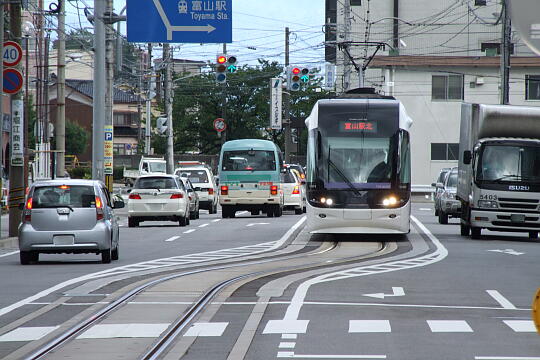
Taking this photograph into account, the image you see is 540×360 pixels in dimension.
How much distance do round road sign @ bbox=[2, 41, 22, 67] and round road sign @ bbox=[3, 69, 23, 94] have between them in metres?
0.42

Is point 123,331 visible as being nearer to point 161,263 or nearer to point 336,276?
point 336,276

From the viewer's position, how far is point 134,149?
124m

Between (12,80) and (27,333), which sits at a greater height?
(12,80)

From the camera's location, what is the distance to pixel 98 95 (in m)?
34.3

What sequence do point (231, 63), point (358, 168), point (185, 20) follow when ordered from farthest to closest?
point (231, 63) → point (185, 20) → point (358, 168)

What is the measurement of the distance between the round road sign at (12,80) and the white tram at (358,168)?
7.02m

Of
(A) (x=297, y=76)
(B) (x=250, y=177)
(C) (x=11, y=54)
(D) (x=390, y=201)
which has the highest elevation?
(A) (x=297, y=76)

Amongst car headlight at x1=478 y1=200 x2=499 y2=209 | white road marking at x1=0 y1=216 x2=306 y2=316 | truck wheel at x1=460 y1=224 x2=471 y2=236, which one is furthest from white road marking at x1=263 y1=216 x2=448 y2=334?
white road marking at x1=0 y1=216 x2=306 y2=316

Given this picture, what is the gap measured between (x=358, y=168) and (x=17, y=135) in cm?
834

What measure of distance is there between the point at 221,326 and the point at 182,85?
81.1 m

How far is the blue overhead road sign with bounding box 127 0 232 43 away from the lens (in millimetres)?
31750

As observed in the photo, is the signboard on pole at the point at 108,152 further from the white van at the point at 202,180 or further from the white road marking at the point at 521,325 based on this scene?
the white road marking at the point at 521,325

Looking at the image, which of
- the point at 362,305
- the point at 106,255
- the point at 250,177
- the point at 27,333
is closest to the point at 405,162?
the point at 106,255

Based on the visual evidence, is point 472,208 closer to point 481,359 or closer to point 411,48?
point 481,359
